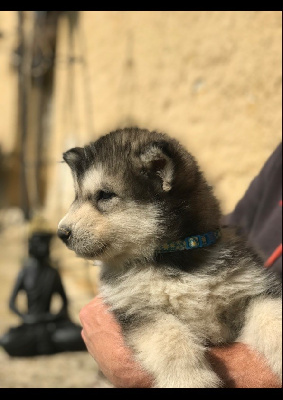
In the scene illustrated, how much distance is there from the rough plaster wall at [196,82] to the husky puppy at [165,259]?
2150 mm

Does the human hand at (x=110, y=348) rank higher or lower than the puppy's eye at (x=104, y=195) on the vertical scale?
lower

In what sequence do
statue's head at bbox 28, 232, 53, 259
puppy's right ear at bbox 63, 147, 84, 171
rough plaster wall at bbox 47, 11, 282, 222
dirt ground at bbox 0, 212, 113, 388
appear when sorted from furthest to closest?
1. statue's head at bbox 28, 232, 53, 259
2. dirt ground at bbox 0, 212, 113, 388
3. rough plaster wall at bbox 47, 11, 282, 222
4. puppy's right ear at bbox 63, 147, 84, 171

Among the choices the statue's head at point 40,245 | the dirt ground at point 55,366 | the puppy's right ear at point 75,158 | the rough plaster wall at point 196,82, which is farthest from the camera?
the statue's head at point 40,245

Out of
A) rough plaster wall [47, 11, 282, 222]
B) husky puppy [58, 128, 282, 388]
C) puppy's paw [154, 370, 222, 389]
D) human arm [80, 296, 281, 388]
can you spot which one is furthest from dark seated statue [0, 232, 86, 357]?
puppy's paw [154, 370, 222, 389]

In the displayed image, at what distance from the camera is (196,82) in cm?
527

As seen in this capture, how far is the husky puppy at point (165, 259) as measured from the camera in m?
Result: 1.95

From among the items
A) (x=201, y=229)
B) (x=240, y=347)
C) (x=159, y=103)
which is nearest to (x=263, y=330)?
(x=240, y=347)

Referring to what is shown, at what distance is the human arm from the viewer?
6.60ft

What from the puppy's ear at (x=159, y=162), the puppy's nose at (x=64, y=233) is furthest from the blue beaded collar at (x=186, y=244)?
the puppy's nose at (x=64, y=233)

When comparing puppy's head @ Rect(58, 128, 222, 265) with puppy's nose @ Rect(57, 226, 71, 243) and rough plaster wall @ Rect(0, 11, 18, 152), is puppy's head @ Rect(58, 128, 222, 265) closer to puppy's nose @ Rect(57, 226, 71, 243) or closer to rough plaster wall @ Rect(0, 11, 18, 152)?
puppy's nose @ Rect(57, 226, 71, 243)

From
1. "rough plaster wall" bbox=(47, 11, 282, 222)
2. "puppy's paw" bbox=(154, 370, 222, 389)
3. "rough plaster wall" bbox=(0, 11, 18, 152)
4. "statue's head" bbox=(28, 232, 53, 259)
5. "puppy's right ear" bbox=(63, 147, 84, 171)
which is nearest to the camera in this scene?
"puppy's paw" bbox=(154, 370, 222, 389)

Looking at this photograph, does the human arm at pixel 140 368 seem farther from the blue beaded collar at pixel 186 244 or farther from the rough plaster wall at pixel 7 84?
the rough plaster wall at pixel 7 84

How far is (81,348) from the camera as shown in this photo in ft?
18.1

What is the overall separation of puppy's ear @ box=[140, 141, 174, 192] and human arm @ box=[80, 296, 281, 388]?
0.64 meters
